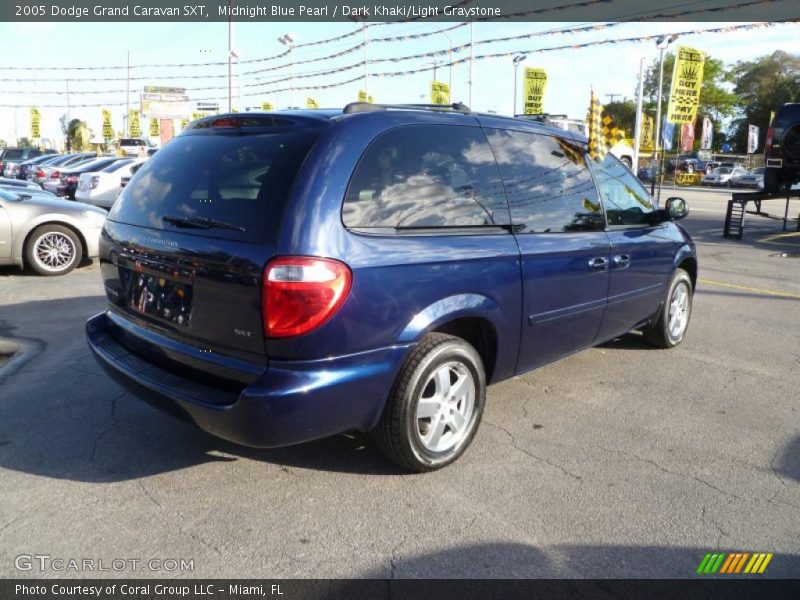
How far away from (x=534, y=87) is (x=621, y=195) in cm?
2313

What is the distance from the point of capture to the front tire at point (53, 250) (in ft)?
28.6

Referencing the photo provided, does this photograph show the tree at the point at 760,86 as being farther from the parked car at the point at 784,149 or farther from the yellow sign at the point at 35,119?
the yellow sign at the point at 35,119

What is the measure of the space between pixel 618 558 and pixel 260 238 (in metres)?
2.04

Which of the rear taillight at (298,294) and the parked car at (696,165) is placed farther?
the parked car at (696,165)

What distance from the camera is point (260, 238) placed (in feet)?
9.39

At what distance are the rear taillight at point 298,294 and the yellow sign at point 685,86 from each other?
758 inches

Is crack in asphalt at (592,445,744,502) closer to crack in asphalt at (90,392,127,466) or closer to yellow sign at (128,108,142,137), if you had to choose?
crack in asphalt at (90,392,127,466)

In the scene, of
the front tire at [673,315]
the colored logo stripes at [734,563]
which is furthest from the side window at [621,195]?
the colored logo stripes at [734,563]

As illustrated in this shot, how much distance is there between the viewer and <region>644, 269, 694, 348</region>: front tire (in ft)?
18.2

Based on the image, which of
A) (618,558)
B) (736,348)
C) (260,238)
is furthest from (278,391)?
(736,348)

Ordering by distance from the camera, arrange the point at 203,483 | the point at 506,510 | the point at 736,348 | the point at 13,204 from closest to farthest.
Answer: the point at 506,510, the point at 203,483, the point at 736,348, the point at 13,204

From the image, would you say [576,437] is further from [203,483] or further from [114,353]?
[114,353]

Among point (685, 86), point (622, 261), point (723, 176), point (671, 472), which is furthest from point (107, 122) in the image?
point (671, 472)

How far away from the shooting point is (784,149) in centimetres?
1373
